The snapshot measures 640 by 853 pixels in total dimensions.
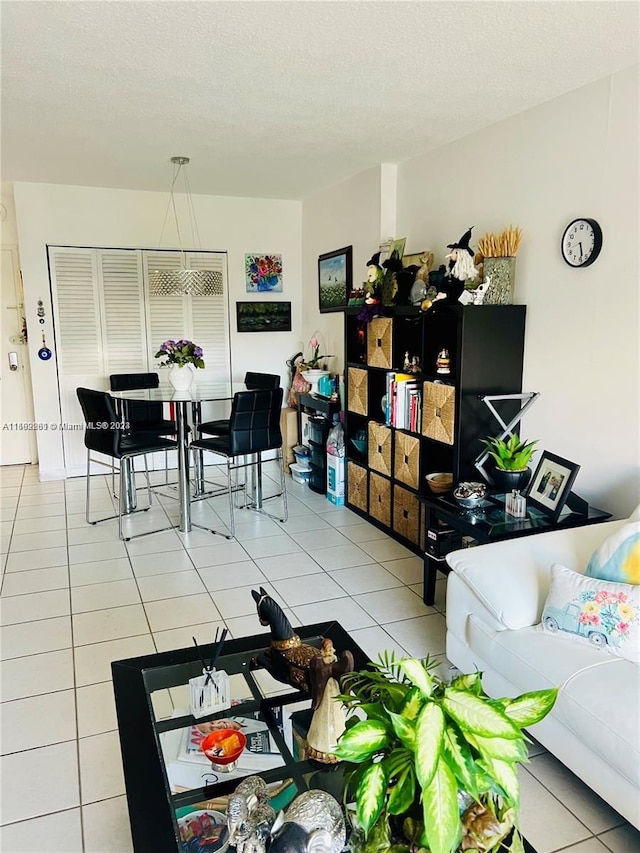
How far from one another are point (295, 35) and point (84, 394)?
2.63 m

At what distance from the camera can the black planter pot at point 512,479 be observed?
2963 millimetres

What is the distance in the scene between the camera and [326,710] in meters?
1.50

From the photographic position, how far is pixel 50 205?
5.13 metres

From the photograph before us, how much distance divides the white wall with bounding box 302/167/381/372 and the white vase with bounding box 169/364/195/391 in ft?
4.99

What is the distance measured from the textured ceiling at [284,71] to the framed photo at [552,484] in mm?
1728

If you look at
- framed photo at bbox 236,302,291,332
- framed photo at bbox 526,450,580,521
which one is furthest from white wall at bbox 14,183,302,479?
framed photo at bbox 526,450,580,521

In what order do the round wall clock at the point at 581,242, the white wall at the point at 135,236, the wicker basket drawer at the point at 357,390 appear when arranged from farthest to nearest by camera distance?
1. the white wall at the point at 135,236
2. the wicker basket drawer at the point at 357,390
3. the round wall clock at the point at 581,242

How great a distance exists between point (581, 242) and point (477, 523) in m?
1.43

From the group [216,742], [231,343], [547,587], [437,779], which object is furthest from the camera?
[231,343]

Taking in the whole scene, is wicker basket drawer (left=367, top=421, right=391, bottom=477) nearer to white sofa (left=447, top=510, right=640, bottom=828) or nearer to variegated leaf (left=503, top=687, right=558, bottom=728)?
white sofa (left=447, top=510, right=640, bottom=828)

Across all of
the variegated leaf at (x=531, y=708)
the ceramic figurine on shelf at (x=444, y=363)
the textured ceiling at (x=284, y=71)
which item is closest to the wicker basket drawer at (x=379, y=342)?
the ceramic figurine on shelf at (x=444, y=363)

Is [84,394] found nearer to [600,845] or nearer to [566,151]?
[566,151]

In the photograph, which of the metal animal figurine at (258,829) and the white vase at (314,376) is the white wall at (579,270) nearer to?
the white vase at (314,376)

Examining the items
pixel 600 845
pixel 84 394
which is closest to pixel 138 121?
pixel 84 394
